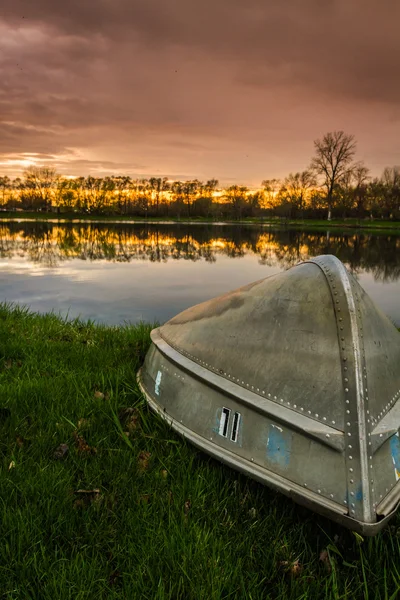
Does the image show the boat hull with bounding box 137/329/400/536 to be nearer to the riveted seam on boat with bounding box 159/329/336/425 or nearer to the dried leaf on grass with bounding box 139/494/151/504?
the riveted seam on boat with bounding box 159/329/336/425

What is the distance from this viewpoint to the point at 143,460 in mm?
3574

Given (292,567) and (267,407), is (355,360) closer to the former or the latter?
(267,407)

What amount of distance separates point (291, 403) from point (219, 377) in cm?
73

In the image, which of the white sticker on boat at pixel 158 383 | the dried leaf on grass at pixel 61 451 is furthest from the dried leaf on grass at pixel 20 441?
the white sticker on boat at pixel 158 383

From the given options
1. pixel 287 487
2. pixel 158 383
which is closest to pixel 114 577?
pixel 287 487

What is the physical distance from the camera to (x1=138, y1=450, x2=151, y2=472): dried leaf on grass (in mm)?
3484

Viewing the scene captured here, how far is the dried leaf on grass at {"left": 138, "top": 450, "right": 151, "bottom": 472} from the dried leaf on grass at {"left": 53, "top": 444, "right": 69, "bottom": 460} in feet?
2.09

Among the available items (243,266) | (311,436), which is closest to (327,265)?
(311,436)

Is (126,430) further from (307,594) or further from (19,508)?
(307,594)

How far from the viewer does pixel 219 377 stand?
3.63 m

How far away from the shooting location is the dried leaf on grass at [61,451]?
3541 mm

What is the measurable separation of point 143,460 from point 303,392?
150 cm

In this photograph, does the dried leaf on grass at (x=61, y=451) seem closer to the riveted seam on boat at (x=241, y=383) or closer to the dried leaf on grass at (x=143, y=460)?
the dried leaf on grass at (x=143, y=460)

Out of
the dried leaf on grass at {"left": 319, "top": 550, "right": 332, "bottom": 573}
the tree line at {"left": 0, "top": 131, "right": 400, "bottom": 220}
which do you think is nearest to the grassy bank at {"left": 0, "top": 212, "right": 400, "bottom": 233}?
the tree line at {"left": 0, "top": 131, "right": 400, "bottom": 220}
